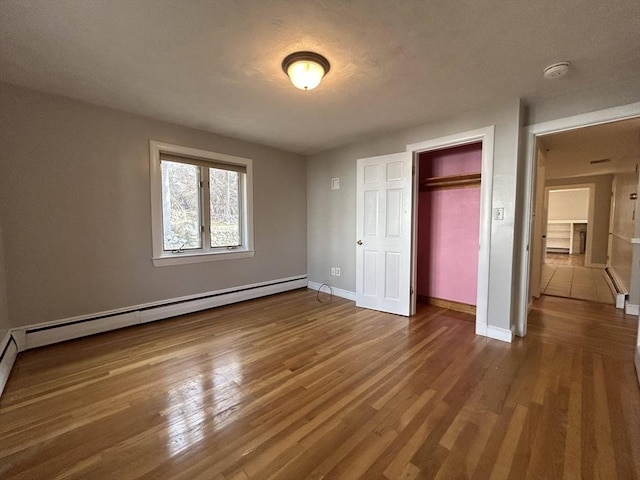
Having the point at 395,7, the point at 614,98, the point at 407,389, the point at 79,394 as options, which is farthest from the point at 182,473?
the point at 614,98

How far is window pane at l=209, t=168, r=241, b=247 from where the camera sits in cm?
387

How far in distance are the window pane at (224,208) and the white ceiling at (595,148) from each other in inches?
158

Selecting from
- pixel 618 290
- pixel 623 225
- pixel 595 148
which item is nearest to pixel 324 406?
pixel 618 290

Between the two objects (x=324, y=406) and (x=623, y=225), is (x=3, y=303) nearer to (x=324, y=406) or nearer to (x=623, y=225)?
(x=324, y=406)

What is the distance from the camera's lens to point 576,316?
11.3ft

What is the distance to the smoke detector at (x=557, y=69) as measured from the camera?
6.82ft

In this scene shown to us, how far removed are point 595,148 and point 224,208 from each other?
5.73 meters

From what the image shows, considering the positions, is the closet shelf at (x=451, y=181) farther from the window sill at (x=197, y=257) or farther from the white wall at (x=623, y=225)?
the window sill at (x=197, y=257)

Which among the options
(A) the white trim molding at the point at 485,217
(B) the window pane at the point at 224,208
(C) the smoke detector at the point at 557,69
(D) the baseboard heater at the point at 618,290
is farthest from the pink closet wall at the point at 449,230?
(B) the window pane at the point at 224,208

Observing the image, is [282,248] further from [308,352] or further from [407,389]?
[407,389]

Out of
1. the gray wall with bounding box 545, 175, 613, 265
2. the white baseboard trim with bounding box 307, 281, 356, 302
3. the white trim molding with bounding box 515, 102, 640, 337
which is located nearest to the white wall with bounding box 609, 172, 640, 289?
the gray wall with bounding box 545, 175, 613, 265

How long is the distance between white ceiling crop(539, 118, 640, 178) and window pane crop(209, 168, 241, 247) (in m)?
4.01

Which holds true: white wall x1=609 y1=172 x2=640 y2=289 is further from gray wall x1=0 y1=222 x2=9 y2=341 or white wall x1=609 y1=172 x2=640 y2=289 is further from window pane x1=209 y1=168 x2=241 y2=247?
gray wall x1=0 y1=222 x2=9 y2=341

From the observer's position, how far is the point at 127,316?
10.2 feet
